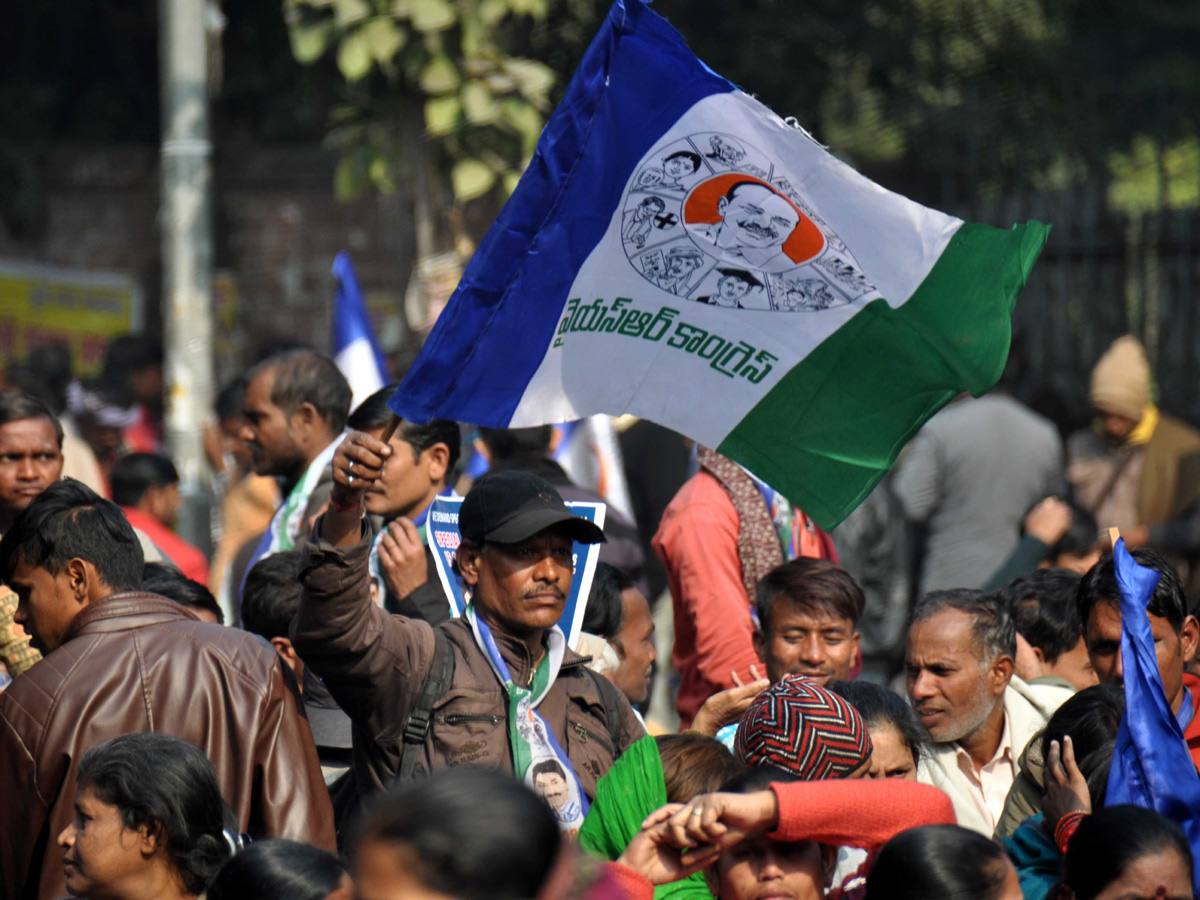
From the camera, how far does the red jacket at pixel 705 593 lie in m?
5.08

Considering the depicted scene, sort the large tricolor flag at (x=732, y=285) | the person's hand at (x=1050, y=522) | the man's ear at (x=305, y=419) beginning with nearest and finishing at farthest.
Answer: the large tricolor flag at (x=732, y=285) < the man's ear at (x=305, y=419) < the person's hand at (x=1050, y=522)

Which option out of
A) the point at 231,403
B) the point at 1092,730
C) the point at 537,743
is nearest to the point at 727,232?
the point at 537,743

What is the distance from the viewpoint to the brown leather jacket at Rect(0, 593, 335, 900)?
354 centimetres

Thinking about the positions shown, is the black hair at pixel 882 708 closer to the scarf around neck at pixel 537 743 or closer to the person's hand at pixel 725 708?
the person's hand at pixel 725 708

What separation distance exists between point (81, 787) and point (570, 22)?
8121 mm

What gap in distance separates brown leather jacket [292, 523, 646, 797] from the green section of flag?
0.75 metres

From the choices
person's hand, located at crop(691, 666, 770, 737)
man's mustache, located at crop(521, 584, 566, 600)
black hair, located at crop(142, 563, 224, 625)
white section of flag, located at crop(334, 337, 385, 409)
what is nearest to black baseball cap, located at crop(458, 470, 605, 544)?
man's mustache, located at crop(521, 584, 566, 600)

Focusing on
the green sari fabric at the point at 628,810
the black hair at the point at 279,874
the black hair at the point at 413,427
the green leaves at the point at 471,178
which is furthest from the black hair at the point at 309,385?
the black hair at the point at 279,874

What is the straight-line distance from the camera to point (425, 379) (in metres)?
3.78

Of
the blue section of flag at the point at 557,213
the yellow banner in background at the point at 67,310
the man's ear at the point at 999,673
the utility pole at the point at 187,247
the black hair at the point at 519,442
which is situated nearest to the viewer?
the blue section of flag at the point at 557,213

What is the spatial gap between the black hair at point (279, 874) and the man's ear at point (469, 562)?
0.99 m

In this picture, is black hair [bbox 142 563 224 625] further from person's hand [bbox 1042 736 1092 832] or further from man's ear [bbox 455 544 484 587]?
person's hand [bbox 1042 736 1092 832]

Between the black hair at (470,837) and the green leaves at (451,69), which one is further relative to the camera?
the green leaves at (451,69)

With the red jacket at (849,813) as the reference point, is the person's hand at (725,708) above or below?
below
